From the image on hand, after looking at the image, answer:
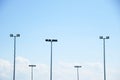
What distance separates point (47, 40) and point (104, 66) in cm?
1220

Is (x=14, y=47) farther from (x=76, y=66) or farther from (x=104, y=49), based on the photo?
(x=76, y=66)

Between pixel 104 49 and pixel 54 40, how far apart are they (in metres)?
9.91

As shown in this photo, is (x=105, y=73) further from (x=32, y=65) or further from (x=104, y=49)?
(x=32, y=65)

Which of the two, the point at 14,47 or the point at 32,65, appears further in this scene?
the point at 32,65

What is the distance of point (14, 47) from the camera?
66062mm

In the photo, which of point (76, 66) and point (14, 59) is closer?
point (14, 59)

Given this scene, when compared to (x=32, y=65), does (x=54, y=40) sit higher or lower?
higher

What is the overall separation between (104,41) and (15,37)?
17.6 m

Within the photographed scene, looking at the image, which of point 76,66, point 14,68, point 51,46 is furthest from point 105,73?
point 76,66

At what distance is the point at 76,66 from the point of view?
306ft

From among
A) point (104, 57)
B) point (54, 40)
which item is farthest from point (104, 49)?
point (54, 40)

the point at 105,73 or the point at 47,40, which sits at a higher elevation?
the point at 47,40

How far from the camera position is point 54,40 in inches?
2628

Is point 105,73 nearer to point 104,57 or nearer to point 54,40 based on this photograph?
point 104,57
